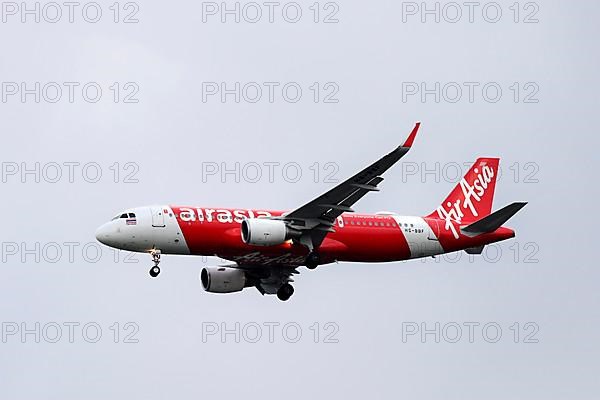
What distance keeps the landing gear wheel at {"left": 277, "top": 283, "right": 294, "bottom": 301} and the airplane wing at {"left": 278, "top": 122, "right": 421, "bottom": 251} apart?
579 cm

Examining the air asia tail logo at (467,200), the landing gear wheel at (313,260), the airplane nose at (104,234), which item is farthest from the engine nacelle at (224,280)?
the air asia tail logo at (467,200)

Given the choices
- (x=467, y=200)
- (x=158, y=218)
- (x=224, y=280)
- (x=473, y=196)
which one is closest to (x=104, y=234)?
(x=158, y=218)

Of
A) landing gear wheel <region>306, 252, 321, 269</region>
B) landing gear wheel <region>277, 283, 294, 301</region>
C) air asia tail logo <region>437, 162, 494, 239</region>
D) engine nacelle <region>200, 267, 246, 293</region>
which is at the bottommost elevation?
landing gear wheel <region>277, 283, 294, 301</region>

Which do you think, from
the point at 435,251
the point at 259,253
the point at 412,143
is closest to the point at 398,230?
the point at 435,251

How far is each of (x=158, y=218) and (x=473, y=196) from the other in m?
18.5

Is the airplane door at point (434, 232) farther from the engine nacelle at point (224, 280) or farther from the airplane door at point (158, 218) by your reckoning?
the airplane door at point (158, 218)

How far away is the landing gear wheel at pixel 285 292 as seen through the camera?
8138cm

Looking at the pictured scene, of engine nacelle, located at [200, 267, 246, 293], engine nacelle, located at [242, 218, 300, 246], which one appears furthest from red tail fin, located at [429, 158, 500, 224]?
engine nacelle, located at [200, 267, 246, 293]

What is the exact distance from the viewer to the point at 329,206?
74.6 metres

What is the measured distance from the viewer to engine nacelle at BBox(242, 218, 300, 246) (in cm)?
7400

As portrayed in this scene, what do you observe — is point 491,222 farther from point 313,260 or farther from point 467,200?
point 313,260

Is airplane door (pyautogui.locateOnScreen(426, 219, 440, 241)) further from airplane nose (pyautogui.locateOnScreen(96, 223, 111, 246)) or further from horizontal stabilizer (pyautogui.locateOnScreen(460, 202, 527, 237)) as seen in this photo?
airplane nose (pyautogui.locateOnScreen(96, 223, 111, 246))

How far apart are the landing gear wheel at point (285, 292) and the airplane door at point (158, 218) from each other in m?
9.32

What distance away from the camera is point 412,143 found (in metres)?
66.9
